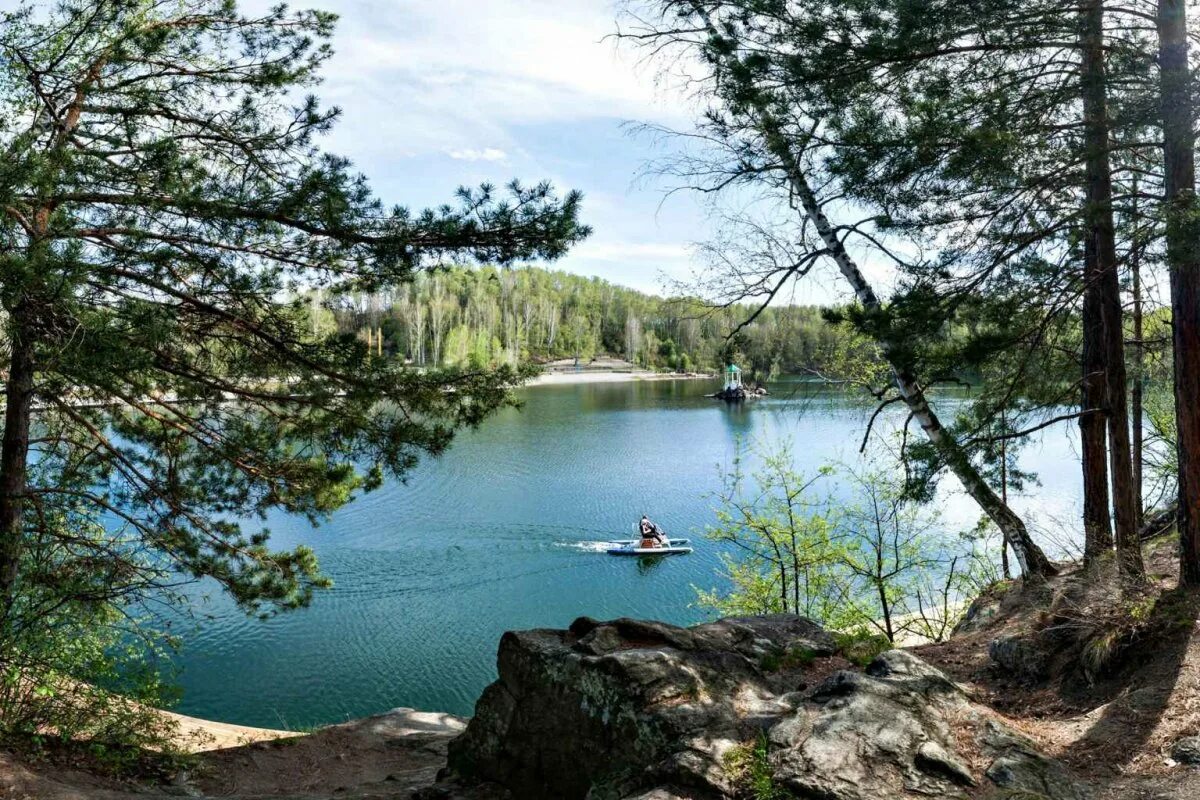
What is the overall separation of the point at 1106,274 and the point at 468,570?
49.2ft

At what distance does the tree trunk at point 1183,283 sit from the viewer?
4.69 metres

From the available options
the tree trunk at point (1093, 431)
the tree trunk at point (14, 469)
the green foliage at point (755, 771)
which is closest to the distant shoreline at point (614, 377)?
the tree trunk at point (1093, 431)

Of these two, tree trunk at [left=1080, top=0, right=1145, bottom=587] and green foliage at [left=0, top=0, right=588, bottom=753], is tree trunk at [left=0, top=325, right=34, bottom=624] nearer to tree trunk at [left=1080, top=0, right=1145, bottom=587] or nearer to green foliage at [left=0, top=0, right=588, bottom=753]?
green foliage at [left=0, top=0, right=588, bottom=753]

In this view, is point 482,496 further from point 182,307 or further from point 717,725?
point 717,725

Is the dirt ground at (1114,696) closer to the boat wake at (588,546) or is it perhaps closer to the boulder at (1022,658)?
the boulder at (1022,658)

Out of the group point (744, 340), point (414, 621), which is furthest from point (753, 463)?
point (744, 340)

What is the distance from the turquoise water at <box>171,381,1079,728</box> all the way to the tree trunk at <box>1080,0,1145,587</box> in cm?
147

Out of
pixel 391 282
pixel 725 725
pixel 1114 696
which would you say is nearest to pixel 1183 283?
pixel 1114 696

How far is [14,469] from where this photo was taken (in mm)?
6148

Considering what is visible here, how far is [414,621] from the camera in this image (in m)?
15.1

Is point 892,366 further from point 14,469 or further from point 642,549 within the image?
point 642,549

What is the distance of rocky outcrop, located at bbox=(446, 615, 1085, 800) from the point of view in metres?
3.55

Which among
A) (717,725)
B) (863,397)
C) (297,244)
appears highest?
(297,244)

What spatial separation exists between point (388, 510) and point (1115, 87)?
21.7 meters
